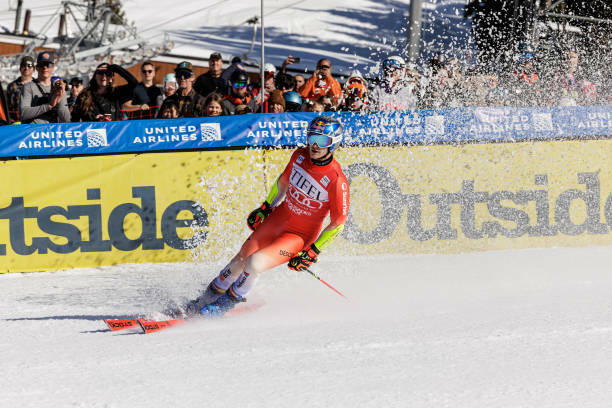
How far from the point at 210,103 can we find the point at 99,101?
1486 millimetres

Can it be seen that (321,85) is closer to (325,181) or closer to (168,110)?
(168,110)

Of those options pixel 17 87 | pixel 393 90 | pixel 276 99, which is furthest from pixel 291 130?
pixel 17 87

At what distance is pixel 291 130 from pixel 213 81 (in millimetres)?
1955

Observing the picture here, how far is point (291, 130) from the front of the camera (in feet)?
28.9

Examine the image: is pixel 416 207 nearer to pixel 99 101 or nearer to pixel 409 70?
pixel 409 70

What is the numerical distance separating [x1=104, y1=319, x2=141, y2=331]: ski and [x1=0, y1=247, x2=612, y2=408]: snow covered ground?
76 millimetres

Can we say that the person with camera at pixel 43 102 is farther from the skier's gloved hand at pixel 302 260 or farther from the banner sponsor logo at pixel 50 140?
the skier's gloved hand at pixel 302 260

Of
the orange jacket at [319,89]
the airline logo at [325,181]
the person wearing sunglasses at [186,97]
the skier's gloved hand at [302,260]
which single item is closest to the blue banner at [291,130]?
the person wearing sunglasses at [186,97]

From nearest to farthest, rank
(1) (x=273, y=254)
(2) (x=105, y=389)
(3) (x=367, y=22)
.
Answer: (2) (x=105, y=389)
(1) (x=273, y=254)
(3) (x=367, y=22)

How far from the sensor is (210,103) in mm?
9008

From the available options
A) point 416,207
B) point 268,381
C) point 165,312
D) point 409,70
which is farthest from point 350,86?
point 268,381

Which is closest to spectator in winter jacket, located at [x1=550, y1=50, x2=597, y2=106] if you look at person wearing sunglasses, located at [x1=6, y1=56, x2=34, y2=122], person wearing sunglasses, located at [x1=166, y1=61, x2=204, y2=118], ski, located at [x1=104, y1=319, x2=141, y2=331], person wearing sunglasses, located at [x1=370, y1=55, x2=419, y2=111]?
person wearing sunglasses, located at [x1=370, y1=55, x2=419, y2=111]

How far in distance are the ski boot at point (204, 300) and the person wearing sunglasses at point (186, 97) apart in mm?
3323

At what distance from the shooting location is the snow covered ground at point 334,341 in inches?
162
